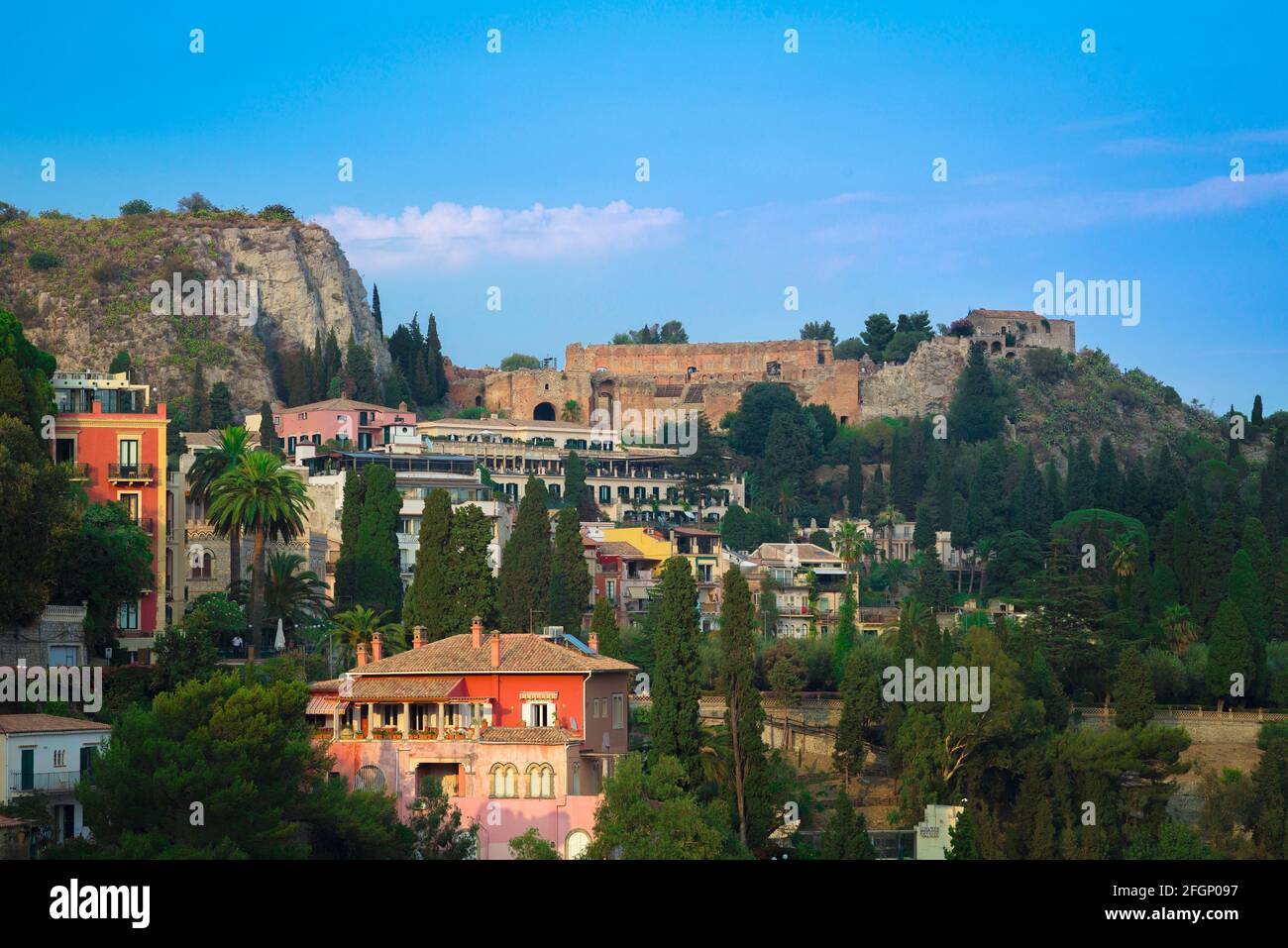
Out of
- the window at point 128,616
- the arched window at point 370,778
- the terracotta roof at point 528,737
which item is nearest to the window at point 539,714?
the terracotta roof at point 528,737

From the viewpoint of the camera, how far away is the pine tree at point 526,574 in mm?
75750

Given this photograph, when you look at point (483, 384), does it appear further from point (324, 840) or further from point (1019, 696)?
point (324, 840)

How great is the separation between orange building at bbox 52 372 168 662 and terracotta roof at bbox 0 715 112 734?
42.8 feet

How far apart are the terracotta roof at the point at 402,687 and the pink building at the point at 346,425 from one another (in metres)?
50.1

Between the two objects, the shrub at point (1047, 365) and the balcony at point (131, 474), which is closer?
the balcony at point (131, 474)

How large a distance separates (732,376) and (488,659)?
9176cm

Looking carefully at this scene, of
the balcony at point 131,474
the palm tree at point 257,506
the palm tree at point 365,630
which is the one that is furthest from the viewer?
the palm tree at point 365,630

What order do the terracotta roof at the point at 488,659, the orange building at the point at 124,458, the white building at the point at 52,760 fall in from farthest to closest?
the orange building at the point at 124,458, the terracotta roof at the point at 488,659, the white building at the point at 52,760

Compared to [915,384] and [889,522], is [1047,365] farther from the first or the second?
[889,522]

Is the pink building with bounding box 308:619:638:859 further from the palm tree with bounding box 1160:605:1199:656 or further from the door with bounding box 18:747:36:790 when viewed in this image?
the palm tree with bounding box 1160:605:1199:656
